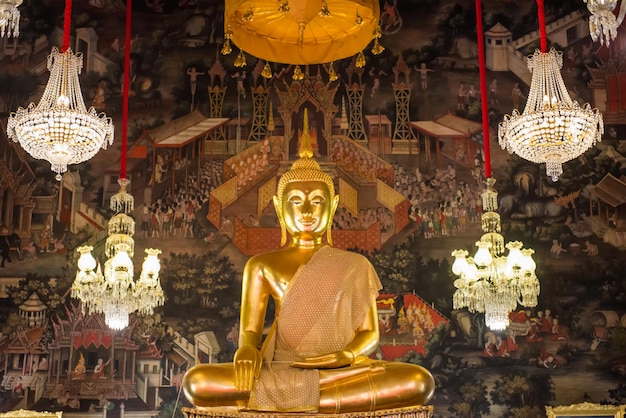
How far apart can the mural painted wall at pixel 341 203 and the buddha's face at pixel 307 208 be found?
10.2 ft

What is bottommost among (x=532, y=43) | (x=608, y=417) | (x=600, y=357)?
(x=608, y=417)

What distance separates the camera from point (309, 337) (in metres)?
4.65

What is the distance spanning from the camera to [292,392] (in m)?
4.18

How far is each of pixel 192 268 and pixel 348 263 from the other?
3.65 metres

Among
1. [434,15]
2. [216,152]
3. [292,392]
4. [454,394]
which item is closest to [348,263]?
[292,392]

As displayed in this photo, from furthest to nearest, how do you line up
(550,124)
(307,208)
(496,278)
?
(496,278) < (550,124) < (307,208)

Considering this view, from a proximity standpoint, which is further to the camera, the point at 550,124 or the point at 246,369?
the point at 550,124

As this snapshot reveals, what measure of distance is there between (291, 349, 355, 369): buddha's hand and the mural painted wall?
12.3 ft


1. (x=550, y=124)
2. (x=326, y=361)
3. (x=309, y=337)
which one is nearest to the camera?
(x=326, y=361)

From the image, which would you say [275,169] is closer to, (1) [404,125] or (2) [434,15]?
(1) [404,125]

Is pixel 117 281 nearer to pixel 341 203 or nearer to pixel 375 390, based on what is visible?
pixel 341 203

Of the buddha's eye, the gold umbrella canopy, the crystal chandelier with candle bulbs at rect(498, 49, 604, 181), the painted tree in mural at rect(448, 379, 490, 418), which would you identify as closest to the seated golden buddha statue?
the buddha's eye

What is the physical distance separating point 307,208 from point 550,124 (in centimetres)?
179

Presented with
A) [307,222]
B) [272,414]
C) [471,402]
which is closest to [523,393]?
[471,402]
